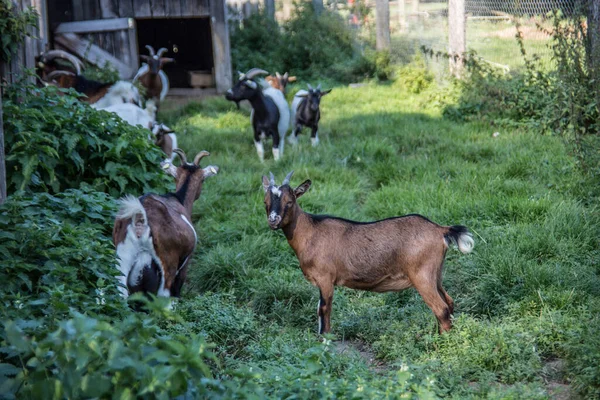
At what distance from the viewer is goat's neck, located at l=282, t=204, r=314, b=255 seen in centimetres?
581

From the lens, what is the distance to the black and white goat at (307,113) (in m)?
11.3

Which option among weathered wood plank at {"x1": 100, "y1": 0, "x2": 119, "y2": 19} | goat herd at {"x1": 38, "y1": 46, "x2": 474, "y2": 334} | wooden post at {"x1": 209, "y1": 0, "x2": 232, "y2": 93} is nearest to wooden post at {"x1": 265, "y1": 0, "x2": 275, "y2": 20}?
wooden post at {"x1": 209, "y1": 0, "x2": 232, "y2": 93}

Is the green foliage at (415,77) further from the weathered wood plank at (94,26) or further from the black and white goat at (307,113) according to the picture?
the weathered wood plank at (94,26)

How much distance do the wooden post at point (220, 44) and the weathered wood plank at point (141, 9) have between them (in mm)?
1166

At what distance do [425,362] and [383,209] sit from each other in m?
3.06

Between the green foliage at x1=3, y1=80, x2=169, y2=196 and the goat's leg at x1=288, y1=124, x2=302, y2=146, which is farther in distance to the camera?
the goat's leg at x1=288, y1=124, x2=302, y2=146

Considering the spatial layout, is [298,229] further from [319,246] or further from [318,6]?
[318,6]

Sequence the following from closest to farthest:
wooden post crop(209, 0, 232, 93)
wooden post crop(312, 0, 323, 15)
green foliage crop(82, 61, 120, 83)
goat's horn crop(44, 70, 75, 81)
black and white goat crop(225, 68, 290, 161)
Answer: black and white goat crop(225, 68, 290, 161) → goat's horn crop(44, 70, 75, 81) → green foliage crop(82, 61, 120, 83) → wooden post crop(209, 0, 232, 93) → wooden post crop(312, 0, 323, 15)

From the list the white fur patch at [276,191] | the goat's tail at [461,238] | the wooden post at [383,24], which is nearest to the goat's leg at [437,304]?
the goat's tail at [461,238]

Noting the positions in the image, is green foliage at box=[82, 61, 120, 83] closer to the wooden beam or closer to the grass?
the wooden beam

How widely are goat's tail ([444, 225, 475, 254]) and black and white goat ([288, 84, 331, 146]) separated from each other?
18.7ft

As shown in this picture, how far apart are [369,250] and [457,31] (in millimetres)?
8054

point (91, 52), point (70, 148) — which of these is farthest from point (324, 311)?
point (91, 52)

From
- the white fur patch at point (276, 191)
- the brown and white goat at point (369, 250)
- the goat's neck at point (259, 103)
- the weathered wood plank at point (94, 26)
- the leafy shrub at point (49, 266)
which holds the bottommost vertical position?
the brown and white goat at point (369, 250)
